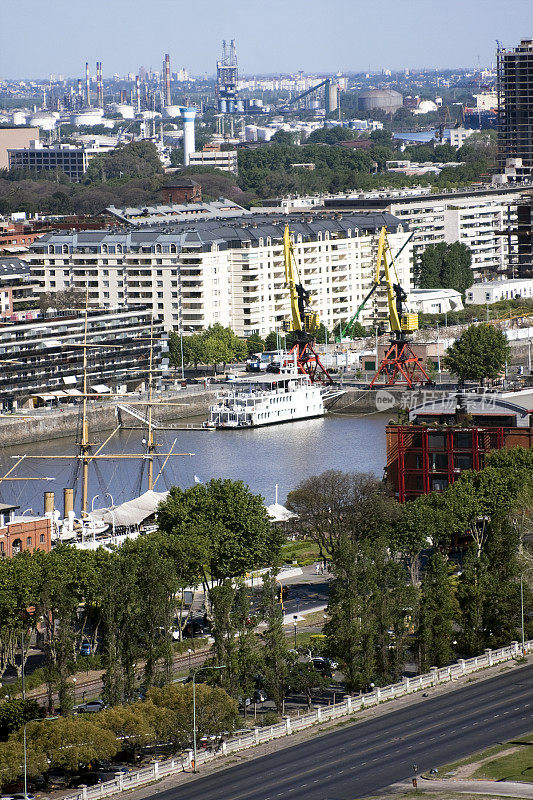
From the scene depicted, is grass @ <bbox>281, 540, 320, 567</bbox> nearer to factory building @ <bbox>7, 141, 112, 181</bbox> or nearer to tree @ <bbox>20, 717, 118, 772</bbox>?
tree @ <bbox>20, 717, 118, 772</bbox>

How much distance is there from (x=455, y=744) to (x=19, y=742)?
4.38 meters

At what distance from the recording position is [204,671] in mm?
22750

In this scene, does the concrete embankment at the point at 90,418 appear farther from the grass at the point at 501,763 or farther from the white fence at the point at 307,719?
the grass at the point at 501,763

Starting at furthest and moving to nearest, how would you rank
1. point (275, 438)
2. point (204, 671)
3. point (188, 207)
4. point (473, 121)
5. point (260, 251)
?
point (473, 121) < point (188, 207) < point (260, 251) < point (275, 438) < point (204, 671)

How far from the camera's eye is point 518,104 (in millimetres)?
89500

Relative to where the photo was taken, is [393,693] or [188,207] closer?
[393,693]

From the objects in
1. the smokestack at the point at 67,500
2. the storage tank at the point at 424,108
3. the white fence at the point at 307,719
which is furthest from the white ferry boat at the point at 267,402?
the storage tank at the point at 424,108

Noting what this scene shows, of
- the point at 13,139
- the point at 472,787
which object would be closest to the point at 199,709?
the point at 472,787

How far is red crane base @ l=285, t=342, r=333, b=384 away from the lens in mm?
52281

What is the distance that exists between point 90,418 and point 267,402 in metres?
4.51

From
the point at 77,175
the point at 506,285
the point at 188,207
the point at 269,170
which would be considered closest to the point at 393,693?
the point at 506,285

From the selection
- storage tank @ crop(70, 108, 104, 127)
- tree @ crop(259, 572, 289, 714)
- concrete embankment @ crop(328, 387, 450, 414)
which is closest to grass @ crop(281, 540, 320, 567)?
tree @ crop(259, 572, 289, 714)

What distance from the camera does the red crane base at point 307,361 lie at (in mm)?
52281

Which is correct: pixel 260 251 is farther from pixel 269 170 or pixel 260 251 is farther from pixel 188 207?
pixel 269 170
